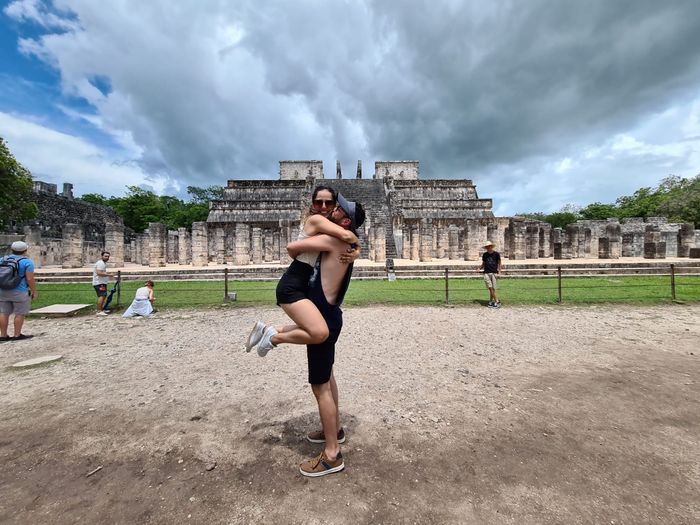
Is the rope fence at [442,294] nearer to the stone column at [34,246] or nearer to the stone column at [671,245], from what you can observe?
the stone column at [34,246]

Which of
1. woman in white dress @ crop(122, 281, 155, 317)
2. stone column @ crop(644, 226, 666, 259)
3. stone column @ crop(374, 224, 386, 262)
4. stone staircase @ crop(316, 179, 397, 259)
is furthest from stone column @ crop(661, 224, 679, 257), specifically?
woman in white dress @ crop(122, 281, 155, 317)

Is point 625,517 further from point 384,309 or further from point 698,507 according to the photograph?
point 384,309

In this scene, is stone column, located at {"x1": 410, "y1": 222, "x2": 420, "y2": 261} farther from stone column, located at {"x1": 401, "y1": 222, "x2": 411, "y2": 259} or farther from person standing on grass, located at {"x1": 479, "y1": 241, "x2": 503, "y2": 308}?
person standing on grass, located at {"x1": 479, "y1": 241, "x2": 503, "y2": 308}

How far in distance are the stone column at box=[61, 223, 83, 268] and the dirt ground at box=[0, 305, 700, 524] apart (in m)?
14.5

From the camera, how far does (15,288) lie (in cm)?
493

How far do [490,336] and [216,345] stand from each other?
4145 mm

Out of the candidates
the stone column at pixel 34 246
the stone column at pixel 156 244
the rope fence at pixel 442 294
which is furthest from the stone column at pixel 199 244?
the stone column at pixel 34 246

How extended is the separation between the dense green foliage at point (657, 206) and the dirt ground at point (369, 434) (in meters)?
41.4

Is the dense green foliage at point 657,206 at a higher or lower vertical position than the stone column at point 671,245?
higher

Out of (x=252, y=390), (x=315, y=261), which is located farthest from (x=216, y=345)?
(x=315, y=261)

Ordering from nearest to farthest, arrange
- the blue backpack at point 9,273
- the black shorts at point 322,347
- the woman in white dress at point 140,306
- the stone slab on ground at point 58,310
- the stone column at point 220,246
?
the black shorts at point 322,347 → the blue backpack at point 9,273 → the stone slab on ground at point 58,310 → the woman in white dress at point 140,306 → the stone column at point 220,246

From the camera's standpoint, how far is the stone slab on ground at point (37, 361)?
3.79 meters

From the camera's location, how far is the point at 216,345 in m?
4.70

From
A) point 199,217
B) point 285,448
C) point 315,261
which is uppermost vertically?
point 199,217
